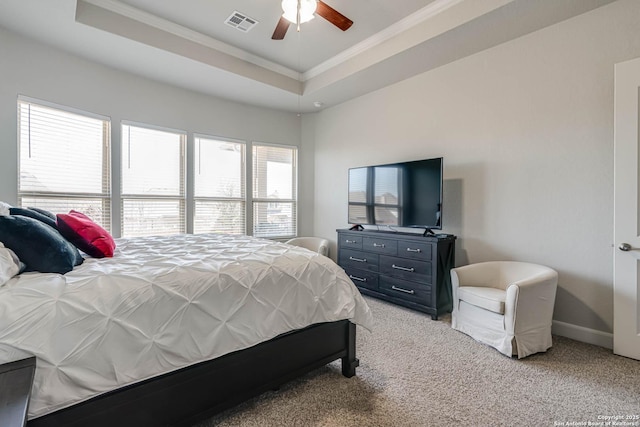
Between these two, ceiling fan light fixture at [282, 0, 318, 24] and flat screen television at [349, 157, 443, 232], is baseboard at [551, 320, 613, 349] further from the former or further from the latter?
ceiling fan light fixture at [282, 0, 318, 24]

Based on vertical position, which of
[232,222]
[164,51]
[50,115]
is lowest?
[232,222]

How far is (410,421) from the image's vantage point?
5.30 feet

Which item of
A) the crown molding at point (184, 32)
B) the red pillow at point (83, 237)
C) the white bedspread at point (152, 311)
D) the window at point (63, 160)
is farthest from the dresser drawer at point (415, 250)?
the window at point (63, 160)

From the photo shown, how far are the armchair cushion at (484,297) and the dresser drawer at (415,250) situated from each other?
1.67ft

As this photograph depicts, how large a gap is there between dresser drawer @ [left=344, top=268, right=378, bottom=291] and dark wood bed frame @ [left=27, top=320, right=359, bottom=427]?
5.68 ft

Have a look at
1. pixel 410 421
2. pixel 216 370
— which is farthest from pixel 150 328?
pixel 410 421

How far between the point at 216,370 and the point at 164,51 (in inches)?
128

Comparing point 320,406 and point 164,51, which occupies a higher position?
point 164,51

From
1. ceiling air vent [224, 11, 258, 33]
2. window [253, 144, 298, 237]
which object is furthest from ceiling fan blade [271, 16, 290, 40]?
window [253, 144, 298, 237]

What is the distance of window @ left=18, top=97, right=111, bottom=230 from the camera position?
3.04 m

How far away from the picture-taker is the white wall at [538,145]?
2.51 metres

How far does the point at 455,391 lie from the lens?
1.89 meters

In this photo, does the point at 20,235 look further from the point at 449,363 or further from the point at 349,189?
the point at 349,189

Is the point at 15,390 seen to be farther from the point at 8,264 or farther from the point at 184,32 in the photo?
the point at 184,32
